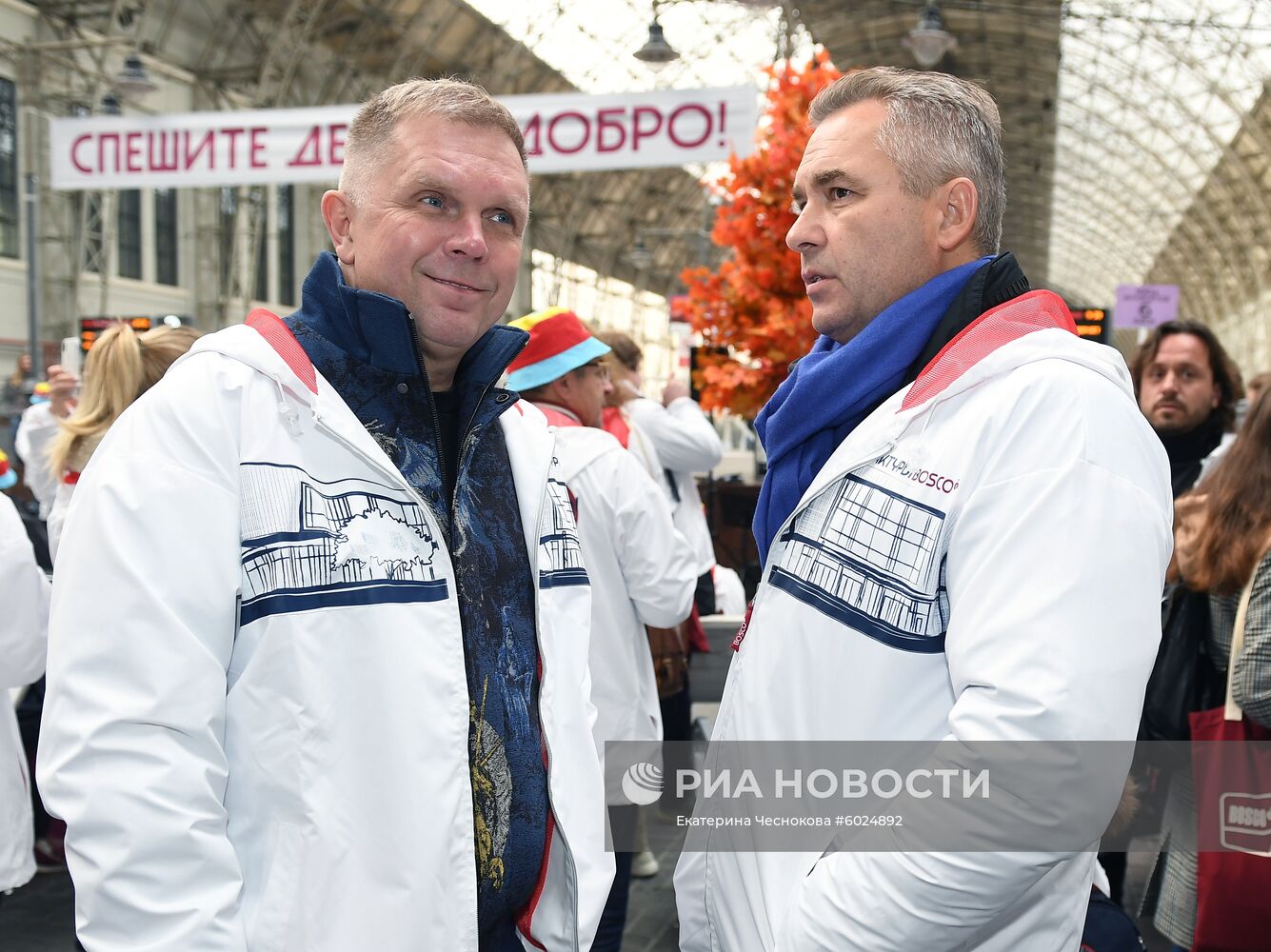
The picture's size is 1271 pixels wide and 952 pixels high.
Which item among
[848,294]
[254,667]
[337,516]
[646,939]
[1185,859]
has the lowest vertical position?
[646,939]

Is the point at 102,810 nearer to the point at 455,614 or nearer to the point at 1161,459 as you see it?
the point at 455,614

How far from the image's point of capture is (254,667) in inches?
63.1

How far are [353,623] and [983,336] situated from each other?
3.36 feet

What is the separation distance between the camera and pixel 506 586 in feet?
6.44

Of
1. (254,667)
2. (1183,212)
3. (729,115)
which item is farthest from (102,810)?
(1183,212)

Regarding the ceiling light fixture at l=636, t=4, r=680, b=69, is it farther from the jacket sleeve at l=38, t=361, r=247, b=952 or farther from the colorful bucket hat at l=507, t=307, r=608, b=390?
the jacket sleeve at l=38, t=361, r=247, b=952

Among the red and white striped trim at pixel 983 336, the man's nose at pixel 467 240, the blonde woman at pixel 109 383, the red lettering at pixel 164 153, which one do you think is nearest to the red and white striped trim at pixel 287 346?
the man's nose at pixel 467 240

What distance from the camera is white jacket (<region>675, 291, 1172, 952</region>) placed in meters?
1.43

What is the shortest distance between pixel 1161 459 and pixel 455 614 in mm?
1052

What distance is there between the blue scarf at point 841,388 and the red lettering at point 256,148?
7071 millimetres

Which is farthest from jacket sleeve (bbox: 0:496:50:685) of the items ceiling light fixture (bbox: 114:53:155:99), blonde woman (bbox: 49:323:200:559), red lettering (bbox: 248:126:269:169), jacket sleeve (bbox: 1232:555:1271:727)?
ceiling light fixture (bbox: 114:53:155:99)

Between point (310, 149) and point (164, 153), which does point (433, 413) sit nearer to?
point (310, 149)

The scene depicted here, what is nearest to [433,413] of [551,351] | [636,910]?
[551,351]

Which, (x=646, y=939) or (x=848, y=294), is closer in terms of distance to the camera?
(x=848, y=294)
